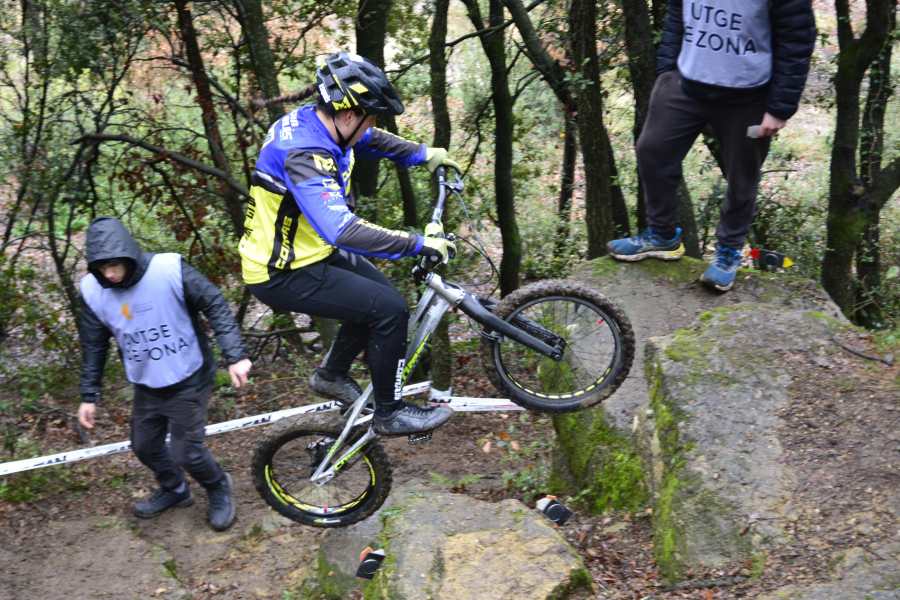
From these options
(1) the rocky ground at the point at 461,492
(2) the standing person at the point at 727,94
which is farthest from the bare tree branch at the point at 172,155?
(2) the standing person at the point at 727,94

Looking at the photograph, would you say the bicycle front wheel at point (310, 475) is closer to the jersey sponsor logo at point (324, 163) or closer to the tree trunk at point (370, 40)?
the jersey sponsor logo at point (324, 163)

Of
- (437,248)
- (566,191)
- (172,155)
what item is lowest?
(566,191)

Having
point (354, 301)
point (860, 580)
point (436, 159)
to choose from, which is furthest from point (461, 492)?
point (860, 580)

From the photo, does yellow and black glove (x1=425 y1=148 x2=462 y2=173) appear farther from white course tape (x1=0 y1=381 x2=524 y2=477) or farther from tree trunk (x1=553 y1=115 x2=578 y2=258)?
tree trunk (x1=553 y1=115 x2=578 y2=258)

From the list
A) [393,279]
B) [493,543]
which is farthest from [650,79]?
[493,543]

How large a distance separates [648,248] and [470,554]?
2.78 m

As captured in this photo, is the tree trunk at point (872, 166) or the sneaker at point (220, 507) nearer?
the sneaker at point (220, 507)

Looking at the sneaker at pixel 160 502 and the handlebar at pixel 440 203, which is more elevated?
the handlebar at pixel 440 203

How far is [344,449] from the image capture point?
202 inches

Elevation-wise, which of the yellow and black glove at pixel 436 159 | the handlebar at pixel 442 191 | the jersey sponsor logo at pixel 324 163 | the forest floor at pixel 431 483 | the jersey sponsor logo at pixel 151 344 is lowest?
the forest floor at pixel 431 483

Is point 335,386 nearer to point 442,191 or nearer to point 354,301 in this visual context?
point 354,301

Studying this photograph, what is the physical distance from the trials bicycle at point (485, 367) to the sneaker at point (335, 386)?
0.07 meters

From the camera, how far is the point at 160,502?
19.7 feet

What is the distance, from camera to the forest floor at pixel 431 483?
381 centimetres
